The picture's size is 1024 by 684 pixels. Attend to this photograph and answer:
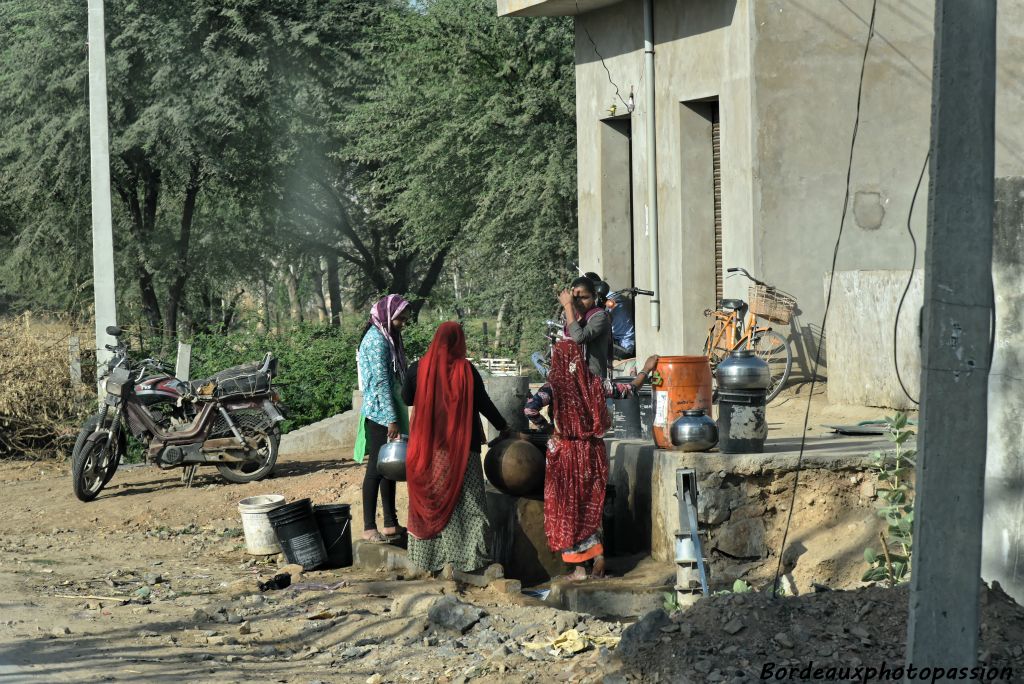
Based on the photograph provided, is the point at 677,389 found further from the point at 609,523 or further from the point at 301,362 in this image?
the point at 301,362

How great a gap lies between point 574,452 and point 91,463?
553 cm

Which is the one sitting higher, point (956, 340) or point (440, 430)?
point (956, 340)

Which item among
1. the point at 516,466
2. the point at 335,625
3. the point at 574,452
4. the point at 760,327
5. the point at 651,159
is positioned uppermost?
the point at 651,159

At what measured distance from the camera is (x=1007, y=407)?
218 inches

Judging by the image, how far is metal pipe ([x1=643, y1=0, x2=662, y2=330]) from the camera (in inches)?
558

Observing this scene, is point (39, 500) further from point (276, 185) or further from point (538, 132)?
point (276, 185)

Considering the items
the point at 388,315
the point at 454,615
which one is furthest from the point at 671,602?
the point at 388,315

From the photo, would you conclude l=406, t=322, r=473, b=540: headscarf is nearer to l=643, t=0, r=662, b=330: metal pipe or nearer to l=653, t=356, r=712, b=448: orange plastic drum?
l=653, t=356, r=712, b=448: orange plastic drum

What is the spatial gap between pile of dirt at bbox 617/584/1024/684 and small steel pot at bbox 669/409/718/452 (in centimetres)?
247

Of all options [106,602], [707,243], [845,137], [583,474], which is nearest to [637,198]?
[707,243]

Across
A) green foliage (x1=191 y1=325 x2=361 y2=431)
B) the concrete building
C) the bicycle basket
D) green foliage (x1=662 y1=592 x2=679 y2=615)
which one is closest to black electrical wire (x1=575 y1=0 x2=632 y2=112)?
the concrete building

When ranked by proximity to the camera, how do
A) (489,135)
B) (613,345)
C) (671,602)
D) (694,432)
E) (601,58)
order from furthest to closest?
(489,135)
(601,58)
(613,345)
(694,432)
(671,602)

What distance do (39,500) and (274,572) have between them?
13.1 ft

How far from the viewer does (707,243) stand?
1395cm
